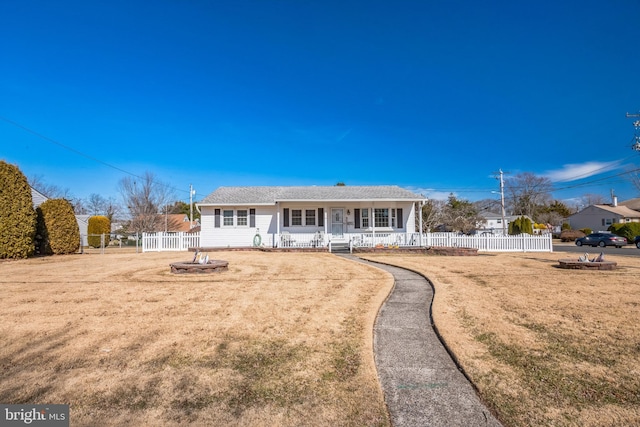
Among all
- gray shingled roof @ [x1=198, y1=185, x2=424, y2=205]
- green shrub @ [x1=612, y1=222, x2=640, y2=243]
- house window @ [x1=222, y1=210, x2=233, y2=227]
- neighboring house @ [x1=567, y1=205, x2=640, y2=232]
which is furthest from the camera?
neighboring house @ [x1=567, y1=205, x2=640, y2=232]

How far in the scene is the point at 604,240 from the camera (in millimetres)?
29781

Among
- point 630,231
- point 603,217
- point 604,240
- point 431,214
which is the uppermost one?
point 431,214

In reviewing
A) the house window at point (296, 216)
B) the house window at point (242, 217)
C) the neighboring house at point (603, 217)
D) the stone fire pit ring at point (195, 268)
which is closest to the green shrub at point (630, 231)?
the neighboring house at point (603, 217)

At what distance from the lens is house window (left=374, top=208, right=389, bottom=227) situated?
21750 millimetres

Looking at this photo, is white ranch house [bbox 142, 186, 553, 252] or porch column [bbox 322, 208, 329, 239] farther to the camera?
porch column [bbox 322, 208, 329, 239]

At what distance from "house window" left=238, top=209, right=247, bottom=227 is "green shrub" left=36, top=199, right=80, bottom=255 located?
884 cm

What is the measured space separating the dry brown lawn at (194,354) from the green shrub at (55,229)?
11.9 meters

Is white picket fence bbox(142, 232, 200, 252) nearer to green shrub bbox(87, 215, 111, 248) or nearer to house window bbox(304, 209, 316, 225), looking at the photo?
house window bbox(304, 209, 316, 225)

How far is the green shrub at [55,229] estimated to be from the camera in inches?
683

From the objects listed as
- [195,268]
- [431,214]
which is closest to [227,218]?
[195,268]

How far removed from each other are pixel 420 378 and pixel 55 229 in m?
20.4

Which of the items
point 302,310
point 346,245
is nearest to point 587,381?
point 302,310

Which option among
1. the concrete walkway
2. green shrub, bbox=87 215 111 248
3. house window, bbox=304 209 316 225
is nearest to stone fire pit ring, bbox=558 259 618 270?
the concrete walkway

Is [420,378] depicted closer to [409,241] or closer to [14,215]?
[409,241]
